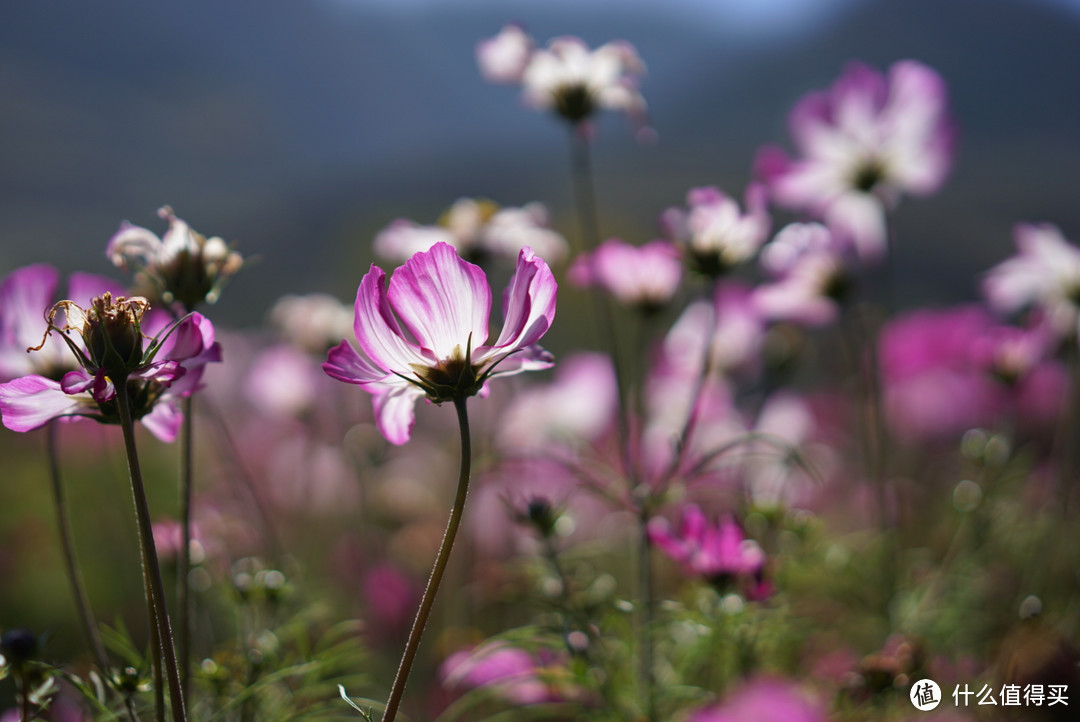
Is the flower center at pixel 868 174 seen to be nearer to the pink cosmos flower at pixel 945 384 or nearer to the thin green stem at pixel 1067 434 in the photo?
the thin green stem at pixel 1067 434

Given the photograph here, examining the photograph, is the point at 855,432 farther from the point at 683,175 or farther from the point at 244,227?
the point at 244,227

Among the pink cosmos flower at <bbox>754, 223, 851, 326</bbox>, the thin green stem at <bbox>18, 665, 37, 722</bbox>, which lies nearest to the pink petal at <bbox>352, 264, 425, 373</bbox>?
the thin green stem at <bbox>18, 665, 37, 722</bbox>

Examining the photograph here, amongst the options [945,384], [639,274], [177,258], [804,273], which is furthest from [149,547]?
[945,384]

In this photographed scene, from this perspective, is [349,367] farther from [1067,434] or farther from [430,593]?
[1067,434]

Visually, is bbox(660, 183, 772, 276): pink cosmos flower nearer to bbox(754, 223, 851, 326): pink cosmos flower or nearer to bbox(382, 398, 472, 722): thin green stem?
bbox(754, 223, 851, 326): pink cosmos flower

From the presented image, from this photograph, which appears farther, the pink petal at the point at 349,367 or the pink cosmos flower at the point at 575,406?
the pink cosmos flower at the point at 575,406

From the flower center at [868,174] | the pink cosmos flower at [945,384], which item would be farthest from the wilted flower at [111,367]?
the pink cosmos flower at [945,384]

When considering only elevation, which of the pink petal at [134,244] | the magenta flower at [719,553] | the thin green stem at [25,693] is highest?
the pink petal at [134,244]
